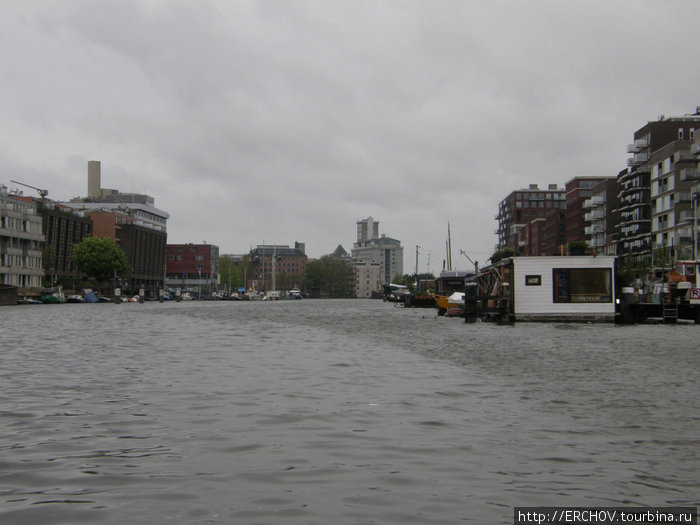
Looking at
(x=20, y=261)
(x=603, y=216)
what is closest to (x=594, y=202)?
(x=603, y=216)

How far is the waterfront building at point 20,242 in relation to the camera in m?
132

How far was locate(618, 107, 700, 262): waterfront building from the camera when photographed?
11181cm

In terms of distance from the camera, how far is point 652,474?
29.1 feet

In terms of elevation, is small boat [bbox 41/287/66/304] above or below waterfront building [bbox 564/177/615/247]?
below

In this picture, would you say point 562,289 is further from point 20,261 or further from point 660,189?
point 20,261

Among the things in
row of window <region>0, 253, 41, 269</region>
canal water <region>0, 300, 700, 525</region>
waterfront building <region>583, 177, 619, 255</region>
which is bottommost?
canal water <region>0, 300, 700, 525</region>

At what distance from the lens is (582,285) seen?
54.2 metres

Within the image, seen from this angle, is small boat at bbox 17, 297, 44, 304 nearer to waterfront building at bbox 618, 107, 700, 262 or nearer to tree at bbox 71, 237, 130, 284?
tree at bbox 71, 237, 130, 284

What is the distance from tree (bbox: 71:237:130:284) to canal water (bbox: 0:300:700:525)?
138 meters

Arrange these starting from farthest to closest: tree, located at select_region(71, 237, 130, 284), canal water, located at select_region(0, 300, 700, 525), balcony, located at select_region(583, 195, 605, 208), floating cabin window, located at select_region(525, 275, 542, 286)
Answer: balcony, located at select_region(583, 195, 605, 208), tree, located at select_region(71, 237, 130, 284), floating cabin window, located at select_region(525, 275, 542, 286), canal water, located at select_region(0, 300, 700, 525)

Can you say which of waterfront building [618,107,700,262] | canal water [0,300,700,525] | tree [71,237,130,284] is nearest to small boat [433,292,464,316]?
A: canal water [0,300,700,525]

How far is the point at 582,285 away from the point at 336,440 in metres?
46.6

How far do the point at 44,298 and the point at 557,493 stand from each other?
12532cm

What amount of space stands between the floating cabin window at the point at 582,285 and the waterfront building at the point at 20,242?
345 ft
